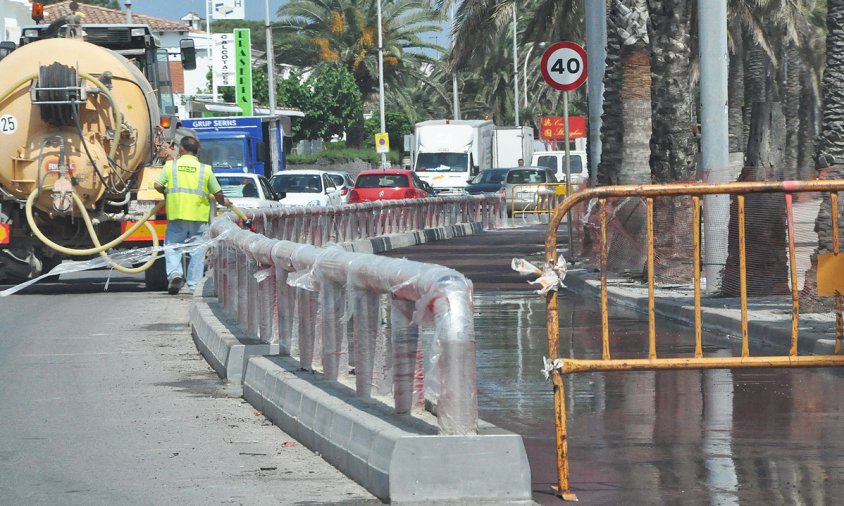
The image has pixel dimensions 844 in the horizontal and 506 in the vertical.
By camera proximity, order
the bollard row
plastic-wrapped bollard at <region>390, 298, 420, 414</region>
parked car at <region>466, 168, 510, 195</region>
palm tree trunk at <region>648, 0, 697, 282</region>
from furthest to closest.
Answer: parked car at <region>466, 168, 510, 195</region>, palm tree trunk at <region>648, 0, 697, 282</region>, plastic-wrapped bollard at <region>390, 298, 420, 414</region>, the bollard row

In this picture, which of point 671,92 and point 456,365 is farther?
point 671,92

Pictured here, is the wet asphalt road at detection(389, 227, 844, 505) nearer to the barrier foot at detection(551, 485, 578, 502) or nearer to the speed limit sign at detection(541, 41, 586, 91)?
the barrier foot at detection(551, 485, 578, 502)

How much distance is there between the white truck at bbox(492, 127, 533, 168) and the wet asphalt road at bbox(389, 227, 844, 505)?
175 feet

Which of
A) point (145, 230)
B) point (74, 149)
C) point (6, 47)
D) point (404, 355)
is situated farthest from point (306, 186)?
point (404, 355)

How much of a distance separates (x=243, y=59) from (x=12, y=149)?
4780cm

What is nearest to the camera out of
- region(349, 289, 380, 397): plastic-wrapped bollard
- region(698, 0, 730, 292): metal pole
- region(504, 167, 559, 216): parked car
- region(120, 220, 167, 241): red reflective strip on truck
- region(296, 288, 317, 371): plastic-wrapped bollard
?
region(349, 289, 380, 397): plastic-wrapped bollard

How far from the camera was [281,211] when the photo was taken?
80.9 feet

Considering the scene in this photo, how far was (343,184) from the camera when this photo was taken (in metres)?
44.8

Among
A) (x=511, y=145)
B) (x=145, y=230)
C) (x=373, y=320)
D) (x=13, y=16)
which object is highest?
(x=13, y=16)

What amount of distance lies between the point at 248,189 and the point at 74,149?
11.3 meters

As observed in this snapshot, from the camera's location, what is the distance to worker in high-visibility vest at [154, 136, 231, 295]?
62.5 ft

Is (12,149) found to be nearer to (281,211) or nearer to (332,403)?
(281,211)

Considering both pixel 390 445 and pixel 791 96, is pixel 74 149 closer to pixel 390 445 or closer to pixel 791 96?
pixel 390 445

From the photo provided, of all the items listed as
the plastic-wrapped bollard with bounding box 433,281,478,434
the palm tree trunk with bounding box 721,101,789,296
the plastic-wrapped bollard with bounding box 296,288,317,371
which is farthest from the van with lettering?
the plastic-wrapped bollard with bounding box 433,281,478,434
